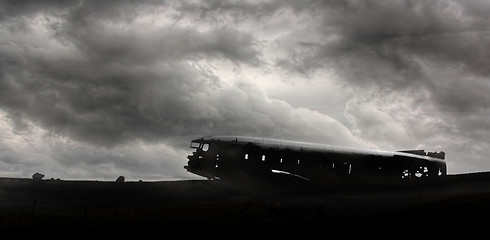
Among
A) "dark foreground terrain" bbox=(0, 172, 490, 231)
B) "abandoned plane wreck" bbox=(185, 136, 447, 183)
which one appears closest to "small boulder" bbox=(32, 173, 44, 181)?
"dark foreground terrain" bbox=(0, 172, 490, 231)

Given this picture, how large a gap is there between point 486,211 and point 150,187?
1353 inches

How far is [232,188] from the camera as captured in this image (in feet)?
156

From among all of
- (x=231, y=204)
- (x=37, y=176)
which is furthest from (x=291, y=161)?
(x=37, y=176)

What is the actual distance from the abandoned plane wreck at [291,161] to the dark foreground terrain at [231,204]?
1478 mm

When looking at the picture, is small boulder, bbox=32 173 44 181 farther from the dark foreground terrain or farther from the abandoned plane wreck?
the abandoned plane wreck

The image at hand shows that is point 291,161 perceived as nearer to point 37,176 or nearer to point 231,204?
point 231,204

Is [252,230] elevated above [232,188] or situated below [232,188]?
below

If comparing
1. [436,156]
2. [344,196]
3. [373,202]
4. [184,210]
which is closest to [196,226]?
[184,210]

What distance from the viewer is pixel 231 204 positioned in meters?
37.7

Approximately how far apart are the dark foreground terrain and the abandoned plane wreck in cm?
148

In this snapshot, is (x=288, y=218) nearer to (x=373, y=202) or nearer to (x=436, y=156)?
(x=373, y=202)

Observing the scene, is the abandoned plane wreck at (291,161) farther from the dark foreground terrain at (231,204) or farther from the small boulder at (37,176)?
the small boulder at (37,176)

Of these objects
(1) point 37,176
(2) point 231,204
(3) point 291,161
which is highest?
(3) point 291,161

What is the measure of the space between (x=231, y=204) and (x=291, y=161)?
15920 mm
